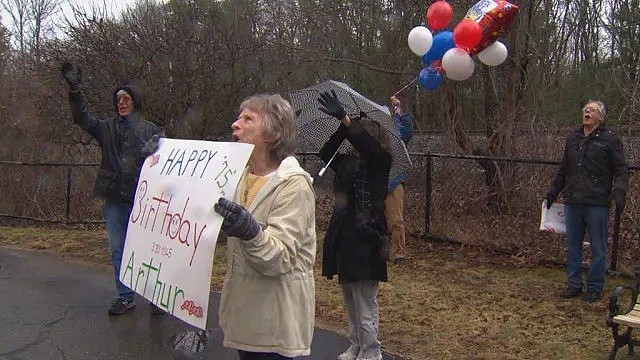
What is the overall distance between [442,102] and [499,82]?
0.97m

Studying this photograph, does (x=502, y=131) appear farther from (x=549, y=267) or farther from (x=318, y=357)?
(x=318, y=357)

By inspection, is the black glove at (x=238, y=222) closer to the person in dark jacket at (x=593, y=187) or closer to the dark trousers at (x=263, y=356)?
the dark trousers at (x=263, y=356)

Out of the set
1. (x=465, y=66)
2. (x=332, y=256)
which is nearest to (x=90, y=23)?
(x=465, y=66)

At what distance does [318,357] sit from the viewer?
461cm

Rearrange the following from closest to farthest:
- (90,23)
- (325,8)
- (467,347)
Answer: (467,347) < (90,23) < (325,8)

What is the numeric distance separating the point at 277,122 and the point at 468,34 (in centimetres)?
514

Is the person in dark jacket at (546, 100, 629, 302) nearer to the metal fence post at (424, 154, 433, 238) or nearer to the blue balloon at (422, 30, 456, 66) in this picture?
the blue balloon at (422, 30, 456, 66)

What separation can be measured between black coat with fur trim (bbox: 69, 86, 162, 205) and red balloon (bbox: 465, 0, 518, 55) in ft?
13.5

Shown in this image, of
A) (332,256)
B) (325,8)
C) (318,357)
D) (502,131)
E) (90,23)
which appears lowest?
(318,357)

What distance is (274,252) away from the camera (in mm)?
2355

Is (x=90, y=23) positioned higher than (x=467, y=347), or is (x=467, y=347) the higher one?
(x=90, y=23)

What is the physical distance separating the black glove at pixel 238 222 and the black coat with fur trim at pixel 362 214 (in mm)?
1870

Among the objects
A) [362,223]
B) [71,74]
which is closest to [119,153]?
[71,74]

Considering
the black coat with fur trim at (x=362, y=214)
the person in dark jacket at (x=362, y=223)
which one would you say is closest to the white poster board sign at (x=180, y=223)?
the person in dark jacket at (x=362, y=223)
